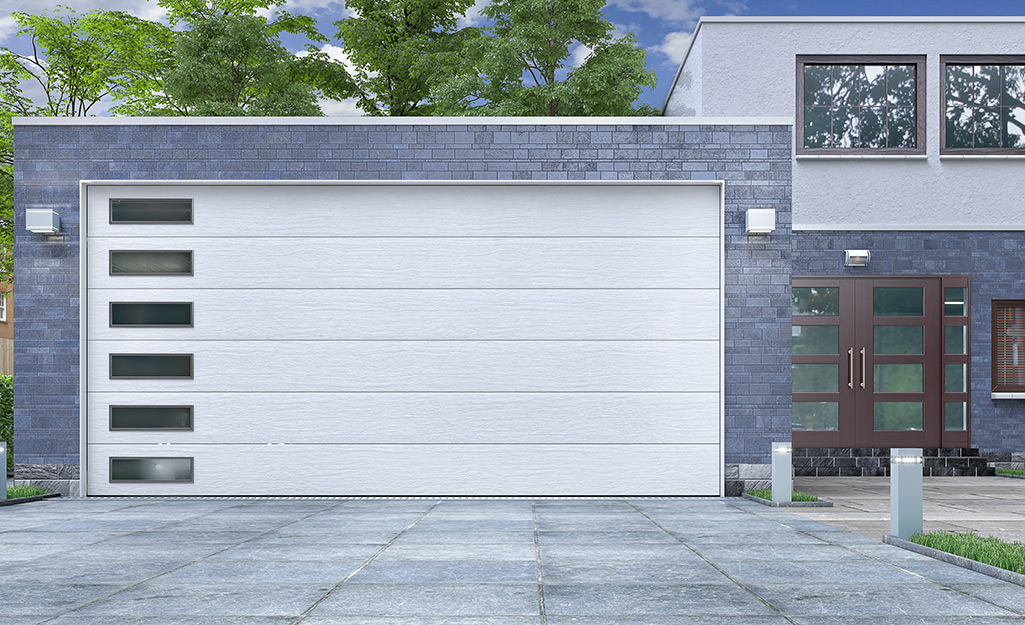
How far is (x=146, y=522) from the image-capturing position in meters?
6.59

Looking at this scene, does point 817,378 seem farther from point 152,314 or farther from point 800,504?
point 152,314

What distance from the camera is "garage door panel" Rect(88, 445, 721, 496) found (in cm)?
834

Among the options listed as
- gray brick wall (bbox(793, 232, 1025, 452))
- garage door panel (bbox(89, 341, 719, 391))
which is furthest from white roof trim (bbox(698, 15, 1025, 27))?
garage door panel (bbox(89, 341, 719, 391))

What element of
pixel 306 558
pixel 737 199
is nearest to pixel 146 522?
pixel 306 558

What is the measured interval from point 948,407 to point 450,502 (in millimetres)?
7393

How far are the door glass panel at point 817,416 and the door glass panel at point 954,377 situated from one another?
1.59 m

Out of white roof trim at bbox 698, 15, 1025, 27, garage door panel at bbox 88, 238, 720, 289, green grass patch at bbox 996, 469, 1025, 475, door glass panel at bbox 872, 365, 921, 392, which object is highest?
white roof trim at bbox 698, 15, 1025, 27

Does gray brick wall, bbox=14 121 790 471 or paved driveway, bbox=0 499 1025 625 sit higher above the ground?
gray brick wall, bbox=14 121 790 471

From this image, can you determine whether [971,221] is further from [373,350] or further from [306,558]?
[306,558]

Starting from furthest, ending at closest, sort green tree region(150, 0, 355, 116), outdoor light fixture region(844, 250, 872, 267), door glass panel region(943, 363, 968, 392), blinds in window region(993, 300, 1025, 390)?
green tree region(150, 0, 355, 116) → blinds in window region(993, 300, 1025, 390) → door glass panel region(943, 363, 968, 392) → outdoor light fixture region(844, 250, 872, 267)

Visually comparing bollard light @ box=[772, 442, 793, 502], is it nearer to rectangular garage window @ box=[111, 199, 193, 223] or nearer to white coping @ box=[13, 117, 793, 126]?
white coping @ box=[13, 117, 793, 126]

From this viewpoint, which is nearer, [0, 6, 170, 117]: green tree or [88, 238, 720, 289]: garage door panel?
[88, 238, 720, 289]: garage door panel

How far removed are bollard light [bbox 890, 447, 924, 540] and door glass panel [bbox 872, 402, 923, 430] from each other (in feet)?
19.0

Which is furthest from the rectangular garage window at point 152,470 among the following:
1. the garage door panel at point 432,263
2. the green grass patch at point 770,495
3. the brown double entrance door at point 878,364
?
the brown double entrance door at point 878,364
